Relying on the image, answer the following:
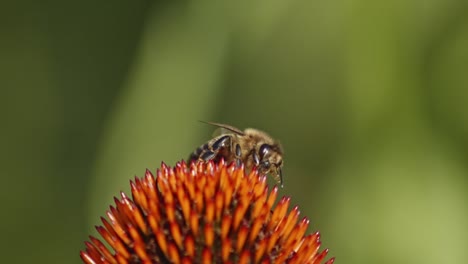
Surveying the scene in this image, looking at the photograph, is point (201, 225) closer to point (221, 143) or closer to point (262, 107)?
point (221, 143)

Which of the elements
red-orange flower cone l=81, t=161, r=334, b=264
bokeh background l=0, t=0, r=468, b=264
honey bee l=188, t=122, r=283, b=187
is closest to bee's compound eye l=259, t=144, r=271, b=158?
honey bee l=188, t=122, r=283, b=187

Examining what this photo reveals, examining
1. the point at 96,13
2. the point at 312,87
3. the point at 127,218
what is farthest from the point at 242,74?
the point at 127,218

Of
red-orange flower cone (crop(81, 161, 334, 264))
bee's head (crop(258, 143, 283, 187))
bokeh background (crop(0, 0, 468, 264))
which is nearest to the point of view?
red-orange flower cone (crop(81, 161, 334, 264))

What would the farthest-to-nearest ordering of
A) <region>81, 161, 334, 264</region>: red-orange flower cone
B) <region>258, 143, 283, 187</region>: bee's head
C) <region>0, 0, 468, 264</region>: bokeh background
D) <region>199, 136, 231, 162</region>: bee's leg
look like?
<region>0, 0, 468, 264</region>: bokeh background
<region>258, 143, 283, 187</region>: bee's head
<region>199, 136, 231, 162</region>: bee's leg
<region>81, 161, 334, 264</region>: red-orange flower cone

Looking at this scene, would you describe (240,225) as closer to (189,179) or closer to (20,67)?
(189,179)

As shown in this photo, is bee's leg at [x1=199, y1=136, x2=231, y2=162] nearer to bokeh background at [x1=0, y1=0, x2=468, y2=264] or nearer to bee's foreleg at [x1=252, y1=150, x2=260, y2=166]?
bee's foreleg at [x1=252, y1=150, x2=260, y2=166]

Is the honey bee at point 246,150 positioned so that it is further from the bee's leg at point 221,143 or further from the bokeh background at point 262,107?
the bokeh background at point 262,107

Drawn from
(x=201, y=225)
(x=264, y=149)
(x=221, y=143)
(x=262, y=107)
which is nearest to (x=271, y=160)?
(x=264, y=149)
